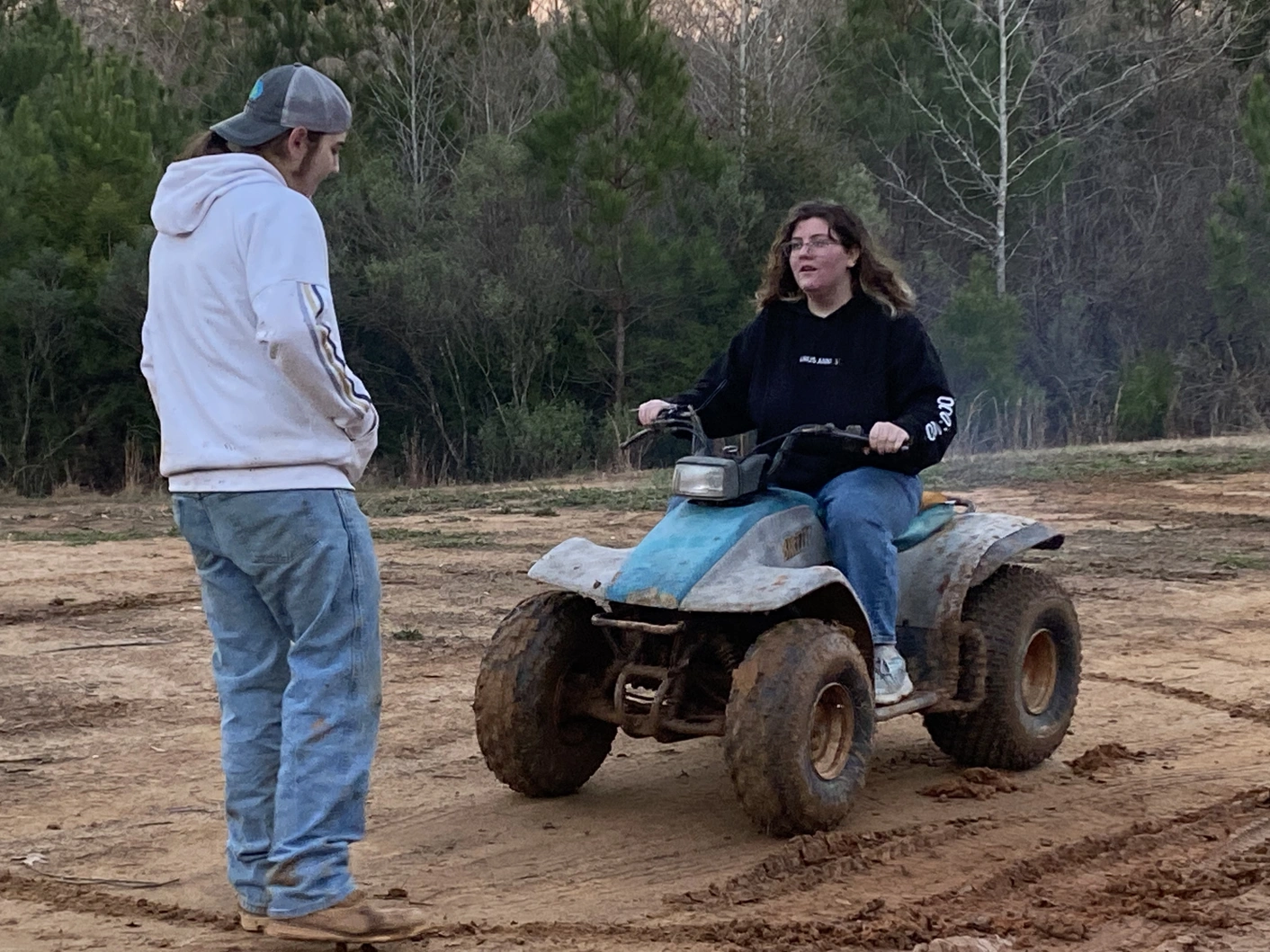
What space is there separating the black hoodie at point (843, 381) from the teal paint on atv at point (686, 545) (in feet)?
1.02

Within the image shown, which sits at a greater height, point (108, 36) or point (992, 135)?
point (108, 36)

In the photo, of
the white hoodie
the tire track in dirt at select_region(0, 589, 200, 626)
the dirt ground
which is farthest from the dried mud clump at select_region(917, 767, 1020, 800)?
the tire track in dirt at select_region(0, 589, 200, 626)

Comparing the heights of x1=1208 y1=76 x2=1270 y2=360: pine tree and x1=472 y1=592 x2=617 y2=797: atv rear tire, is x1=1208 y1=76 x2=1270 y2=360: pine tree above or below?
above

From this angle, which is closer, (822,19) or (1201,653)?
(1201,653)

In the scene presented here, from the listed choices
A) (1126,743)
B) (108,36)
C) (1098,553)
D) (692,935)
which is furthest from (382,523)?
(108,36)

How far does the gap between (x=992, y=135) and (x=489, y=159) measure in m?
9.24

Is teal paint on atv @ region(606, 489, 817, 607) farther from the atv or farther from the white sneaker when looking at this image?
the white sneaker

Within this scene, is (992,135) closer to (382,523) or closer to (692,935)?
(382,523)

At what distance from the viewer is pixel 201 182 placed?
423 cm

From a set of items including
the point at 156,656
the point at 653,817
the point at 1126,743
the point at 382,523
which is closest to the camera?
the point at 653,817

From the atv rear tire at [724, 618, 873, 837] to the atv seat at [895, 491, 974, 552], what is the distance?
0.74 meters

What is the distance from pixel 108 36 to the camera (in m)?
35.7

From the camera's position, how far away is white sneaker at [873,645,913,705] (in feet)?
18.8

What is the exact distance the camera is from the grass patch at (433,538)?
42.6ft
